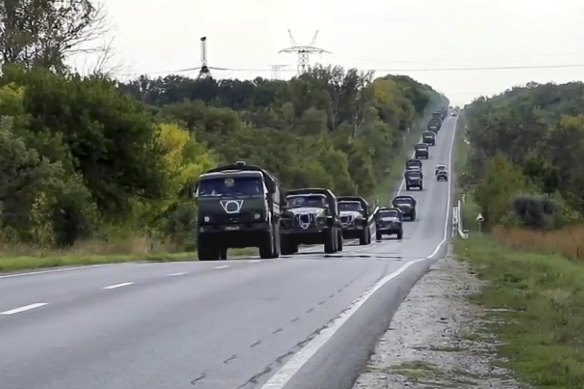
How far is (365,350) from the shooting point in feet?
42.8

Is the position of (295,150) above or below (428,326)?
above

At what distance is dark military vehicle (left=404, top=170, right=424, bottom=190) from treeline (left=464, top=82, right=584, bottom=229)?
4995 millimetres

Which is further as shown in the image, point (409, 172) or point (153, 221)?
point (409, 172)

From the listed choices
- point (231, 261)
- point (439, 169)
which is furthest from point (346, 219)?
point (439, 169)

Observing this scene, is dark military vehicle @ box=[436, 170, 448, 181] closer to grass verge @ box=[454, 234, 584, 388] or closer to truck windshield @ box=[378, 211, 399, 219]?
truck windshield @ box=[378, 211, 399, 219]

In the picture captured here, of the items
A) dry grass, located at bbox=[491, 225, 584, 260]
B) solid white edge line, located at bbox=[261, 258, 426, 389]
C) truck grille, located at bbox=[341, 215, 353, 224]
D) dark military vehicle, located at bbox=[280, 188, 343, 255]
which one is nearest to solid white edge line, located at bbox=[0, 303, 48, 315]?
solid white edge line, located at bbox=[261, 258, 426, 389]

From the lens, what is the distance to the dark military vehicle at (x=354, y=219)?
5831 cm

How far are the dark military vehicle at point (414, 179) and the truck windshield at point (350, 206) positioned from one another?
67401 millimetres

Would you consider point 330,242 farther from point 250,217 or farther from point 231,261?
point 231,261

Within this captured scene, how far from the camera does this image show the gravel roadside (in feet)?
36.1

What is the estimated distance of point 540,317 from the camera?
1683cm

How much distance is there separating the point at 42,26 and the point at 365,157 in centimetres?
7080

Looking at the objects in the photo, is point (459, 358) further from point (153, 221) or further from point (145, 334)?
point (153, 221)

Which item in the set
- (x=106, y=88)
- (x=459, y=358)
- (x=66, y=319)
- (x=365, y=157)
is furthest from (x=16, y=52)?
(x=365, y=157)
